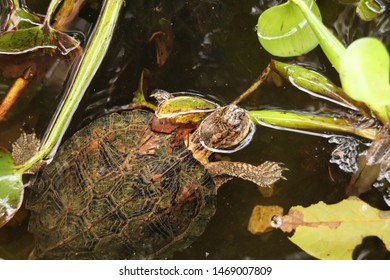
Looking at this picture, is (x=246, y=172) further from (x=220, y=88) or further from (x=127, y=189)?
(x=127, y=189)

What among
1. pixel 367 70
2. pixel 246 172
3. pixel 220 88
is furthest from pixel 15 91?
pixel 367 70

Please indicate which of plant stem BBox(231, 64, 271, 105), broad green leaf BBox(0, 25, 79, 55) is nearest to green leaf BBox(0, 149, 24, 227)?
broad green leaf BBox(0, 25, 79, 55)

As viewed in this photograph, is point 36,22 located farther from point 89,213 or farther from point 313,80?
point 313,80

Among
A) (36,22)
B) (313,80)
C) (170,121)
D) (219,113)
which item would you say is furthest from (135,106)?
(313,80)

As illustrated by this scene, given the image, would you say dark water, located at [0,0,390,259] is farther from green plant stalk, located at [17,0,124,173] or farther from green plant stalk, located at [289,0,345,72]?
green plant stalk, located at [289,0,345,72]

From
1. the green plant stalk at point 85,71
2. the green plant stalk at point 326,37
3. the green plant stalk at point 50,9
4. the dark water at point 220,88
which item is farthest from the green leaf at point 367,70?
the green plant stalk at point 50,9

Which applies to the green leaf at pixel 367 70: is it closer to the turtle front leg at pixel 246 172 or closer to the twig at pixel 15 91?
the turtle front leg at pixel 246 172
